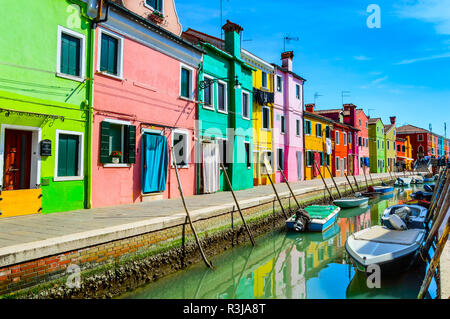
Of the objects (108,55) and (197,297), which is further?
(108,55)

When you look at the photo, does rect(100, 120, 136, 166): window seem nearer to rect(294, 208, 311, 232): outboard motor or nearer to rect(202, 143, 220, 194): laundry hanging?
rect(202, 143, 220, 194): laundry hanging

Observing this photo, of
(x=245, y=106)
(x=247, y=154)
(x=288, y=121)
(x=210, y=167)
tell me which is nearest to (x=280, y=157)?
(x=288, y=121)

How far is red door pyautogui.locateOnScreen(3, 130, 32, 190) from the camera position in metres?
7.85

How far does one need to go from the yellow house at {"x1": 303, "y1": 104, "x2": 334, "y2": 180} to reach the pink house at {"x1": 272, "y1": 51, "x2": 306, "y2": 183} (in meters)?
1.12

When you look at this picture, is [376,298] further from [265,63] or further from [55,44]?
[265,63]

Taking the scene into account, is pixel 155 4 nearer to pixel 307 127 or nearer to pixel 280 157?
pixel 280 157

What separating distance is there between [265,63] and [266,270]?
15779mm

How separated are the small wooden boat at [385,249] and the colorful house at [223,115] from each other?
7.69m

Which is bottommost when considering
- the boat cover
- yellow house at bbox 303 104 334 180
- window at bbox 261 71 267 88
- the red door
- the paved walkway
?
the boat cover

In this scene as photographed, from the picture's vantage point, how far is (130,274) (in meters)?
6.34

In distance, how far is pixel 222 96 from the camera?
53.6 feet

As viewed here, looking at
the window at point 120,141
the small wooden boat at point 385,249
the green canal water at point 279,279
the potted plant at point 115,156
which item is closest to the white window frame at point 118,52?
the window at point 120,141

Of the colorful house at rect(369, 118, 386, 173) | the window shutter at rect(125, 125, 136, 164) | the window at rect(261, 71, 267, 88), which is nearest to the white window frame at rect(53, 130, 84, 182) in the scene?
the window shutter at rect(125, 125, 136, 164)
